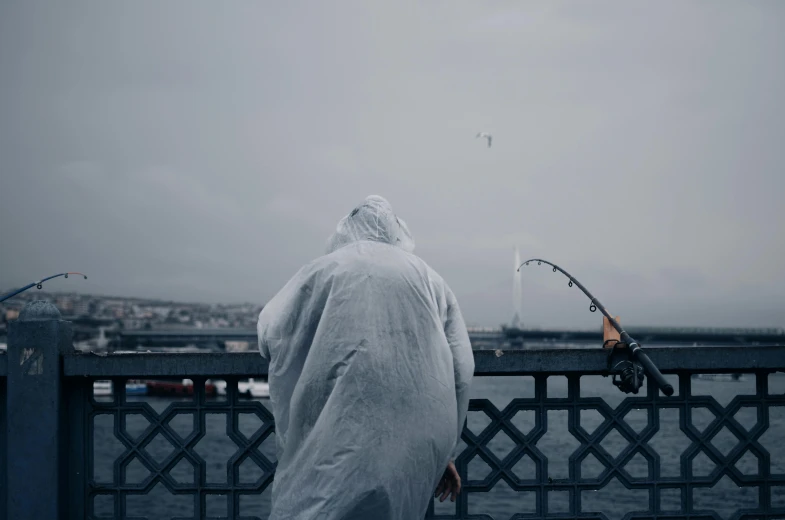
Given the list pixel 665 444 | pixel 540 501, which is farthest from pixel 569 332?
pixel 540 501

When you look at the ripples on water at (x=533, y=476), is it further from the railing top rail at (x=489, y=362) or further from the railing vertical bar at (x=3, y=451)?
the railing top rail at (x=489, y=362)

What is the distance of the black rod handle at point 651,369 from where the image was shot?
9.62 ft

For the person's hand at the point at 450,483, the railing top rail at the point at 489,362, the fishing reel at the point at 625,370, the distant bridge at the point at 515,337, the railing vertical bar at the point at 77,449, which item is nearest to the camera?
the person's hand at the point at 450,483

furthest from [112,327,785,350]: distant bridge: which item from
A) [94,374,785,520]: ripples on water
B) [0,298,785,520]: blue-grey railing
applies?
[0,298,785,520]: blue-grey railing

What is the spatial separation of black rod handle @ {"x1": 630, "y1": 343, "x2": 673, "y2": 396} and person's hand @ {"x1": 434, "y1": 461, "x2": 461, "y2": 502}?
840 millimetres

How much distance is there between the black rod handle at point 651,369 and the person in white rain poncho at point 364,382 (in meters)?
0.76

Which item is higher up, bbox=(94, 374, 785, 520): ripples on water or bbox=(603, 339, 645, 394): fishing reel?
bbox=(603, 339, 645, 394): fishing reel

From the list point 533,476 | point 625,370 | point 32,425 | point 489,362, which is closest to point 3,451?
point 32,425

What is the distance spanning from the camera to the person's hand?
114 inches

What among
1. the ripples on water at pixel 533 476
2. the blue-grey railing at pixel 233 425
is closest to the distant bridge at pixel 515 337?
the ripples on water at pixel 533 476

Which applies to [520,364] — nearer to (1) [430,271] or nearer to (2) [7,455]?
(1) [430,271]

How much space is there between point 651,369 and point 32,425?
101 inches

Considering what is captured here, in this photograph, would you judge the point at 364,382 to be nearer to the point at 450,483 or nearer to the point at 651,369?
the point at 450,483

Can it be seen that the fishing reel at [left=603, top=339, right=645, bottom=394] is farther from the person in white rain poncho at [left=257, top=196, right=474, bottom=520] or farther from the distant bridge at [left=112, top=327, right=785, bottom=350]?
the distant bridge at [left=112, top=327, right=785, bottom=350]
